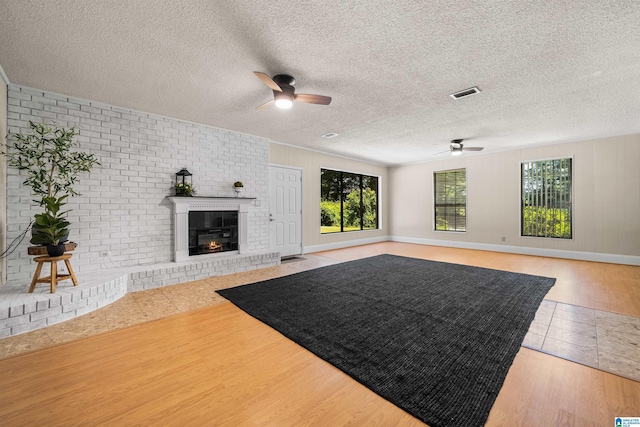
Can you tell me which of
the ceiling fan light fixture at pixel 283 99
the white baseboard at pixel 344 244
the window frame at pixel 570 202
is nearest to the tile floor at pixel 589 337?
the ceiling fan light fixture at pixel 283 99

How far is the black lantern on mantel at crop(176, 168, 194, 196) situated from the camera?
4.37 meters

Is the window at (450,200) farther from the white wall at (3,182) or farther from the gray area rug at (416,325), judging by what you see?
the white wall at (3,182)

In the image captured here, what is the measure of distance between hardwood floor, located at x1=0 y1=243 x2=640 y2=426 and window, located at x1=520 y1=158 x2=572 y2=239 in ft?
18.2

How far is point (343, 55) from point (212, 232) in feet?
12.1

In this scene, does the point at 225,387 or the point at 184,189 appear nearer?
the point at 225,387

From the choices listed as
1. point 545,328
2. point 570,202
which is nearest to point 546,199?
point 570,202

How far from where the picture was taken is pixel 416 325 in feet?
8.38

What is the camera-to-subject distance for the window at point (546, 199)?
5996mm

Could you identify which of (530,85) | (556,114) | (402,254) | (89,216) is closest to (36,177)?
(89,216)

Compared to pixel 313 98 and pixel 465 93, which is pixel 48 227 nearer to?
pixel 313 98

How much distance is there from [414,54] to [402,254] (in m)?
4.86

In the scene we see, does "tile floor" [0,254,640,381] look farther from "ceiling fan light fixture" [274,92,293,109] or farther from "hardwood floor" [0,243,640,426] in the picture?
"ceiling fan light fixture" [274,92,293,109]

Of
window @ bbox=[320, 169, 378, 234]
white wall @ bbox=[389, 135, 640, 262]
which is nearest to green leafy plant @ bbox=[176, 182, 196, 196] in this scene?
window @ bbox=[320, 169, 378, 234]

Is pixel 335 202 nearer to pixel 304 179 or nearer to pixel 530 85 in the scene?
pixel 304 179
